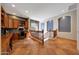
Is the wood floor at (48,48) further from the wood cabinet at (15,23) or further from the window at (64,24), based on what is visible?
the wood cabinet at (15,23)

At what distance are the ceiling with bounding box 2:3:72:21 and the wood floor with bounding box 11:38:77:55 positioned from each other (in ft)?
2.10

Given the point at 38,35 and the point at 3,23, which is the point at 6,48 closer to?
the point at 3,23

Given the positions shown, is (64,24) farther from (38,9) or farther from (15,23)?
(15,23)

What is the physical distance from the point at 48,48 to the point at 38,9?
94 centimetres

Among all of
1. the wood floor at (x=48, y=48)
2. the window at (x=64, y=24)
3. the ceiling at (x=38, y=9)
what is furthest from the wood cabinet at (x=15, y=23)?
the window at (x=64, y=24)

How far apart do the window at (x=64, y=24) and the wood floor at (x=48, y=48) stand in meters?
0.26

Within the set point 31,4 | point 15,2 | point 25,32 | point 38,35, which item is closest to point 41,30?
point 38,35

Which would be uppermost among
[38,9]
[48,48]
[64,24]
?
[38,9]

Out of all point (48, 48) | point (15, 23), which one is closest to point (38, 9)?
point (15, 23)

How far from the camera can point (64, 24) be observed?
9.62 ft

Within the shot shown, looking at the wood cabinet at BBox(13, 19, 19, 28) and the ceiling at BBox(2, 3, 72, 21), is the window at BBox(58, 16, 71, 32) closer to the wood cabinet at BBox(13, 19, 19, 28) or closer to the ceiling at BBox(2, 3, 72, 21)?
the ceiling at BBox(2, 3, 72, 21)

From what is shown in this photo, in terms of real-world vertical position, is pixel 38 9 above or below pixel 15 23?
above

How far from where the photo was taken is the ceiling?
2.80m
